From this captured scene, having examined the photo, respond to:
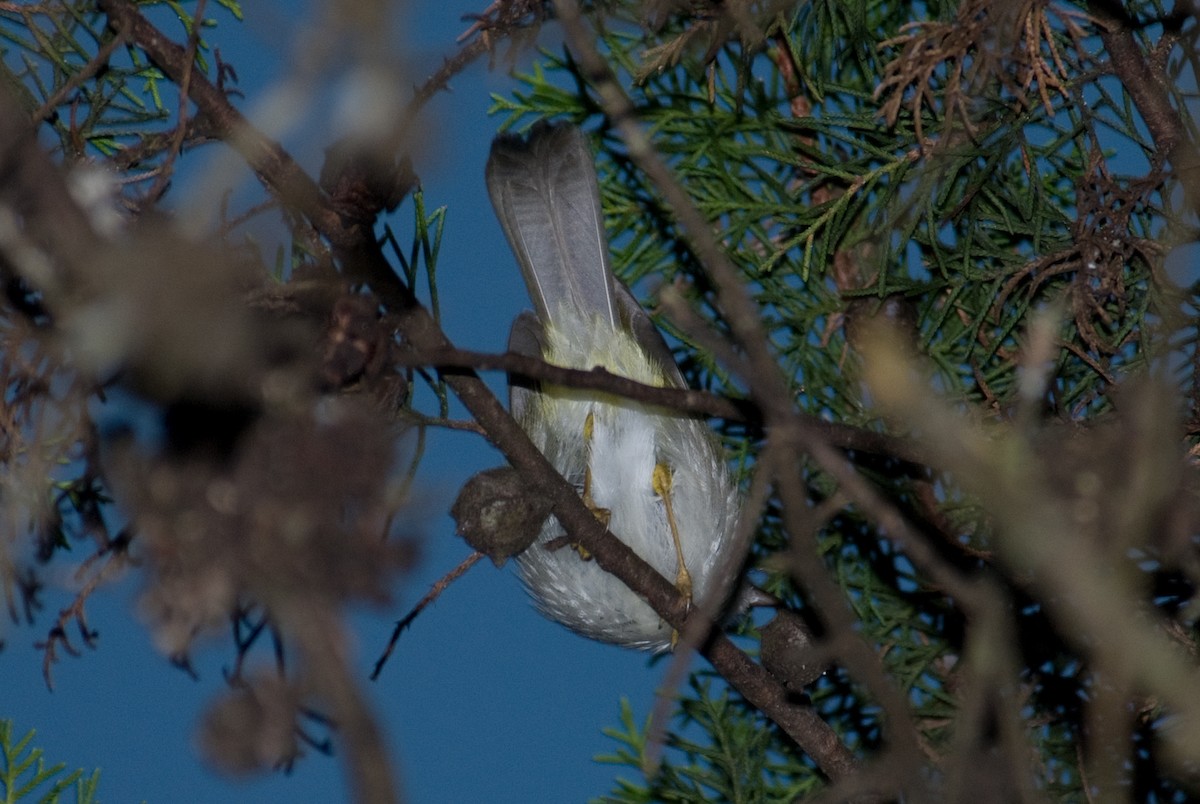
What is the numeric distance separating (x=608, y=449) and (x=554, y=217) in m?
0.41

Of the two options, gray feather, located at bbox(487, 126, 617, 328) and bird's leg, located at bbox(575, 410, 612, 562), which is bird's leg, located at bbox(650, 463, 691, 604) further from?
gray feather, located at bbox(487, 126, 617, 328)

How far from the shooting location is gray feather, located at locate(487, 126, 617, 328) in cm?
189

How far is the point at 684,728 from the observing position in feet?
6.23

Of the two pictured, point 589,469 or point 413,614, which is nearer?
point 413,614

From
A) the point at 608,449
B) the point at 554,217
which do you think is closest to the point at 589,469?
the point at 608,449

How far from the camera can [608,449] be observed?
6.98ft

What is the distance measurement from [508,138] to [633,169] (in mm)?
A: 203

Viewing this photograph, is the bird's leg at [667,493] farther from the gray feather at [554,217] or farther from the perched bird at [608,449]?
the gray feather at [554,217]

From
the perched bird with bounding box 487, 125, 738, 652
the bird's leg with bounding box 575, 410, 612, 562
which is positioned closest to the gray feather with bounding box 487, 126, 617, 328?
the perched bird with bounding box 487, 125, 738, 652

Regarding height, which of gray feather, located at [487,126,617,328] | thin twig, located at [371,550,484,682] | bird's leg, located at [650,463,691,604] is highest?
gray feather, located at [487,126,617,328]

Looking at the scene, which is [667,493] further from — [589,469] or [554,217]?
[554,217]

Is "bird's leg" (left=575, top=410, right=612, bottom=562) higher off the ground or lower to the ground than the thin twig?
higher

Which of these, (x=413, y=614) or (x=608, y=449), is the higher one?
(x=608, y=449)

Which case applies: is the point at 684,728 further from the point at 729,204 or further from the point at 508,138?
the point at 508,138
